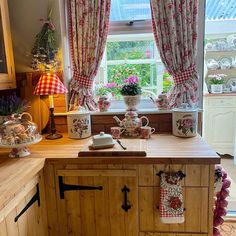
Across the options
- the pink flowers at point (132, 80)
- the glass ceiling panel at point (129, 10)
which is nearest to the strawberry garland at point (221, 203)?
the pink flowers at point (132, 80)

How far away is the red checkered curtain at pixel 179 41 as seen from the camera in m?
1.85

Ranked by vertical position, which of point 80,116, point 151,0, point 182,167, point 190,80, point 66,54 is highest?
point 151,0

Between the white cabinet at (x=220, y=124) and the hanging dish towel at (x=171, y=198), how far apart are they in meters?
2.38

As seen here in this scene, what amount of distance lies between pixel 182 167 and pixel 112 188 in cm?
41

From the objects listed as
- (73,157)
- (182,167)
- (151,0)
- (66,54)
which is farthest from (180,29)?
(73,157)

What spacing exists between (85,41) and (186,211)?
1352mm

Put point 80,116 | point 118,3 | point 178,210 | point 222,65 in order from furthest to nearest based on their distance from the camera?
point 222,65 < point 118,3 < point 80,116 < point 178,210

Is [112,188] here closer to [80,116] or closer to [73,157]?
[73,157]

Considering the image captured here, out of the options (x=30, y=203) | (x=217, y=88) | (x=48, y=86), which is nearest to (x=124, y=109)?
(x=48, y=86)

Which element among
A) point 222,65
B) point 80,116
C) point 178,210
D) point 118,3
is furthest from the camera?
point 222,65

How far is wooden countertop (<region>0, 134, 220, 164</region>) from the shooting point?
4.65ft

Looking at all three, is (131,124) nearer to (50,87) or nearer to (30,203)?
(50,87)

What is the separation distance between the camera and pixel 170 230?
1.51 m

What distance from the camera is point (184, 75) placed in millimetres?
1918
